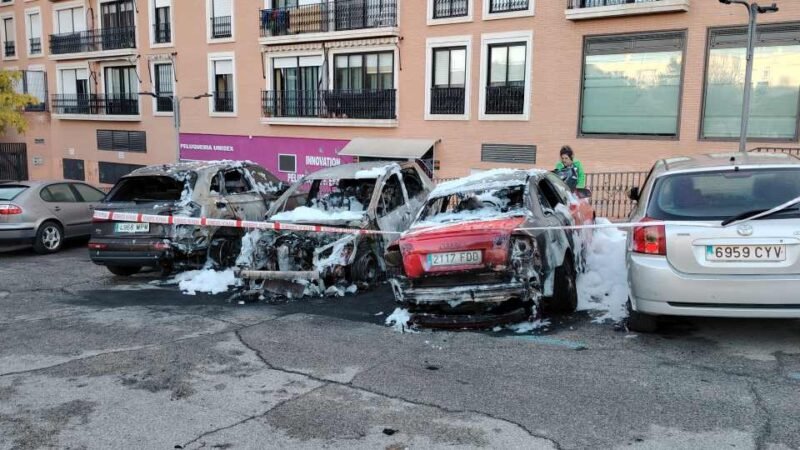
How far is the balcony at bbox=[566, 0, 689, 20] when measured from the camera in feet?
51.3

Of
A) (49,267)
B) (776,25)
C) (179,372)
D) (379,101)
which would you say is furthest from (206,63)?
(179,372)

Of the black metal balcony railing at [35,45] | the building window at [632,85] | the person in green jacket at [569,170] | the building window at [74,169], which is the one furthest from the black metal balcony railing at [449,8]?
the black metal balcony railing at [35,45]

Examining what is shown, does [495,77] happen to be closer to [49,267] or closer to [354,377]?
[49,267]

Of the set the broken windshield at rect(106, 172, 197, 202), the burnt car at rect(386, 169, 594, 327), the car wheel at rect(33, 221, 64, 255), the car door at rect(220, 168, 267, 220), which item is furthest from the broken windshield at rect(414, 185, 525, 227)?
the car wheel at rect(33, 221, 64, 255)

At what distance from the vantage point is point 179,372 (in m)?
5.12

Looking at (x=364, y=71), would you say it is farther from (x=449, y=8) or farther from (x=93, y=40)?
(x=93, y=40)

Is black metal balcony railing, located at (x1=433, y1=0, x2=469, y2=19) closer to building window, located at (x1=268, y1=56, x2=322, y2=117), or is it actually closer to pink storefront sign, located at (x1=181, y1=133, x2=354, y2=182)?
building window, located at (x1=268, y1=56, x2=322, y2=117)

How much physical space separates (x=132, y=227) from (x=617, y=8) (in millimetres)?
13237

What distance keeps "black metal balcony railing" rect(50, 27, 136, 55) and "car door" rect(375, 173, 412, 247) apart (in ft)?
78.2

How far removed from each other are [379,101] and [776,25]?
38.3 feet

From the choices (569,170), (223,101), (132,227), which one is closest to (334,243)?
(132,227)

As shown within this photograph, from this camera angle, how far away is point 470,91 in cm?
1945

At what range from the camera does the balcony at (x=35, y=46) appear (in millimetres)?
32188

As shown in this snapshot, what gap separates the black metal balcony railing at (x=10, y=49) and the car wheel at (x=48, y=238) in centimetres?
2663
